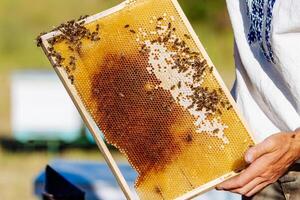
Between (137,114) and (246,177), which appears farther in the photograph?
(137,114)

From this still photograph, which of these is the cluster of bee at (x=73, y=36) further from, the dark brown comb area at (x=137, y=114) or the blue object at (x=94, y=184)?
the blue object at (x=94, y=184)

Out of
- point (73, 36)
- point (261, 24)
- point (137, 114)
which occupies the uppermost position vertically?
point (73, 36)

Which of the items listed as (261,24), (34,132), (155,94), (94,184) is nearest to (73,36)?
(155,94)

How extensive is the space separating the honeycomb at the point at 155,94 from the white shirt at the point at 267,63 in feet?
0.76

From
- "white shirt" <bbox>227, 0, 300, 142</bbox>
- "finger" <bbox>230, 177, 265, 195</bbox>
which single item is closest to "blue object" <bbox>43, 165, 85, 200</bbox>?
"white shirt" <bbox>227, 0, 300, 142</bbox>

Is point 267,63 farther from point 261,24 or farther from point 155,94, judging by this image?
point 155,94

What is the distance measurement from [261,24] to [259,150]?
56 centimetres

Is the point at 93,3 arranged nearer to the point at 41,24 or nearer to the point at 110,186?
the point at 41,24

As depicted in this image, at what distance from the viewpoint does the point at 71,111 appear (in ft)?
36.4

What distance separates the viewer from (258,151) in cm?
349

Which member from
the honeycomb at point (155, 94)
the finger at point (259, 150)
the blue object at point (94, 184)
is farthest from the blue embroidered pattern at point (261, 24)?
the blue object at point (94, 184)

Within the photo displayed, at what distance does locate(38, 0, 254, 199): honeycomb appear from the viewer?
3598mm

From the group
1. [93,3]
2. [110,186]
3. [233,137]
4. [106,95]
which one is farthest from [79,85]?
[93,3]

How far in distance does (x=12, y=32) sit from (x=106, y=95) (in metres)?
17.2
